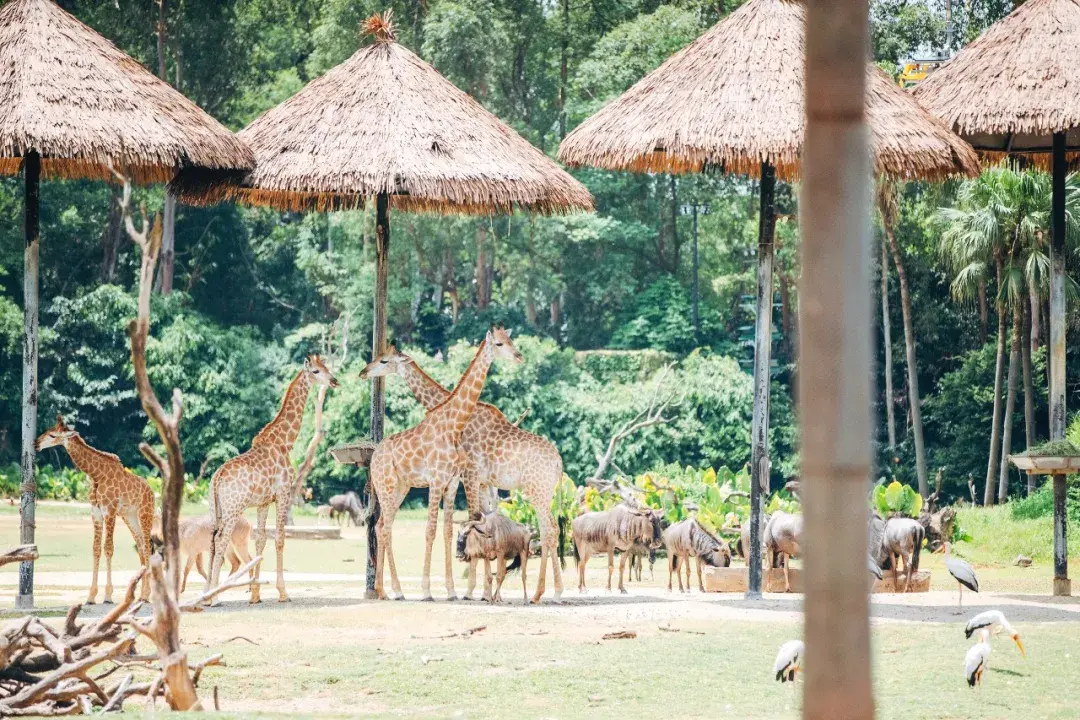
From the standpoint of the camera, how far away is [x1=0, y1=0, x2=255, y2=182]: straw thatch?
13.2m

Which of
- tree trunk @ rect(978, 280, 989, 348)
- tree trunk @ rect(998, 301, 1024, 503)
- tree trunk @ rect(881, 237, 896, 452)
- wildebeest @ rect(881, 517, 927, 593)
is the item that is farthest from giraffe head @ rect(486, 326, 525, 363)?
tree trunk @ rect(978, 280, 989, 348)

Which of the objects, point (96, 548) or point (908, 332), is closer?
point (96, 548)

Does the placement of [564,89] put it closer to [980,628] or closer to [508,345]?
[508,345]

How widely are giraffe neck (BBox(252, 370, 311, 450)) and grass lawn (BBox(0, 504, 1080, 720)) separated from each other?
160cm

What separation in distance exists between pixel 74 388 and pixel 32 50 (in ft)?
73.6

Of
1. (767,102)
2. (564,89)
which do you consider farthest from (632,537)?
(564,89)

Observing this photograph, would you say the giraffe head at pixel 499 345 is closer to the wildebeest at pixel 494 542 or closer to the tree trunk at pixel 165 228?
the wildebeest at pixel 494 542

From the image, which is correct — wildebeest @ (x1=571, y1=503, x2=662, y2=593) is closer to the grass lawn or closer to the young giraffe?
the grass lawn

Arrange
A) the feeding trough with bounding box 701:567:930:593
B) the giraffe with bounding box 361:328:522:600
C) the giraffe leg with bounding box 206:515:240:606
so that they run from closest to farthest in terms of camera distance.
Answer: the giraffe leg with bounding box 206:515:240:606, the giraffe with bounding box 361:328:522:600, the feeding trough with bounding box 701:567:930:593

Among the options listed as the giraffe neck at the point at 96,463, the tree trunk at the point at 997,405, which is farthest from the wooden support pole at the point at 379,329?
the tree trunk at the point at 997,405

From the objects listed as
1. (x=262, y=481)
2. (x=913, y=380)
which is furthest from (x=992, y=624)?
(x=913, y=380)

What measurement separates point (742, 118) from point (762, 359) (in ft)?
8.26

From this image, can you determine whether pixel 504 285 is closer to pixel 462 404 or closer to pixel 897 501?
pixel 897 501

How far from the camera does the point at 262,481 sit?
44.9 feet
